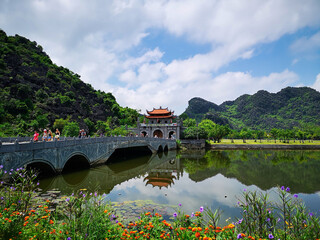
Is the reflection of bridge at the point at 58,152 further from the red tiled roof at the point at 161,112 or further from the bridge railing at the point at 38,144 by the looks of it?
the red tiled roof at the point at 161,112

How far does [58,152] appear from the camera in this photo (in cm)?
1451

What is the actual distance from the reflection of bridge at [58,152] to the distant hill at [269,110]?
10097cm

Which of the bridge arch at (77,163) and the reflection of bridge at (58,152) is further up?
the reflection of bridge at (58,152)

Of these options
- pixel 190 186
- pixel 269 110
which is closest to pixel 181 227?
pixel 190 186

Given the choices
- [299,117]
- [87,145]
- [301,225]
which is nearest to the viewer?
[301,225]

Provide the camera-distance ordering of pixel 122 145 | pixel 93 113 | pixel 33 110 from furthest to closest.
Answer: pixel 93 113
pixel 33 110
pixel 122 145

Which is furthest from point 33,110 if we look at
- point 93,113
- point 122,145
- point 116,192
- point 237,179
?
point 237,179

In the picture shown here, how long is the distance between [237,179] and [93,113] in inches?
2466

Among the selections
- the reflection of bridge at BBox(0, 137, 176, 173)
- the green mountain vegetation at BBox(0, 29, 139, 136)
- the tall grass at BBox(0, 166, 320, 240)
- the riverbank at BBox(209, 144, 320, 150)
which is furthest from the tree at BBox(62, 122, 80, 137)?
the tall grass at BBox(0, 166, 320, 240)

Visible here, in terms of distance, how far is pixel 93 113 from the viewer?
229ft

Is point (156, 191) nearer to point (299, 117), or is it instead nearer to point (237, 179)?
point (237, 179)

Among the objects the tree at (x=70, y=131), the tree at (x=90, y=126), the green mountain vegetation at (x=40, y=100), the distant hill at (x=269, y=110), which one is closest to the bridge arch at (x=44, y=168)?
the green mountain vegetation at (x=40, y=100)

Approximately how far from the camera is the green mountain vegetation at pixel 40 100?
40656mm

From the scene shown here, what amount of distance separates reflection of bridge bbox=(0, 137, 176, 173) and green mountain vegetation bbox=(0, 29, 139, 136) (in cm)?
1869
